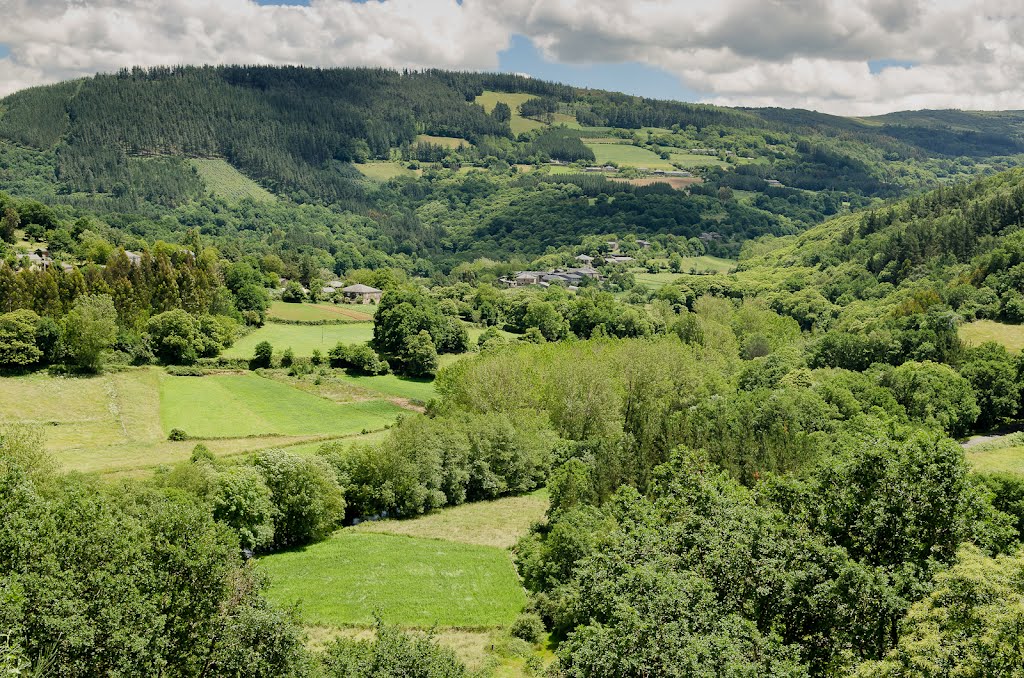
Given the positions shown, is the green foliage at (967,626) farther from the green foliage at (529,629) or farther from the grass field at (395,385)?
the grass field at (395,385)

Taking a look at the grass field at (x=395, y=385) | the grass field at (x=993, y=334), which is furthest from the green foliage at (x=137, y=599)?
the grass field at (x=993, y=334)

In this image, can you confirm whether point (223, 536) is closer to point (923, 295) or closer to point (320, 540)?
point (320, 540)

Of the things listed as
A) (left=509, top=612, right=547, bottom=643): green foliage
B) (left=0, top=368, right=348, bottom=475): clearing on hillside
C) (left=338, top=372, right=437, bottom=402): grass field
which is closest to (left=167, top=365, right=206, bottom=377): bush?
(left=0, top=368, right=348, bottom=475): clearing on hillside

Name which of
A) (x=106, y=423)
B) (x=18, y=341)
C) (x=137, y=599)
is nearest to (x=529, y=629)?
(x=137, y=599)

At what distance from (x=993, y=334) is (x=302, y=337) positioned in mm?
85051

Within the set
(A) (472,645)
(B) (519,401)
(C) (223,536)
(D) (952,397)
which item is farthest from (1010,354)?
(C) (223,536)

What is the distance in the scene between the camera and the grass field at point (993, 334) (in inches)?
3081

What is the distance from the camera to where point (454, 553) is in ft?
150

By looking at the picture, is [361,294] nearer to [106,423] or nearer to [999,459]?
[106,423]

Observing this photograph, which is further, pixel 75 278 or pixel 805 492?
pixel 75 278

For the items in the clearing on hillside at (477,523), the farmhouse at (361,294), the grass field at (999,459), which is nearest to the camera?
the grass field at (999,459)

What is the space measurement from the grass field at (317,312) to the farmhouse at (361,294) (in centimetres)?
867

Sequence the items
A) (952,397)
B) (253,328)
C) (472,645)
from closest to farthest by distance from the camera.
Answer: (472,645) → (952,397) → (253,328)

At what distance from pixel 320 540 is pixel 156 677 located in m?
27.8
